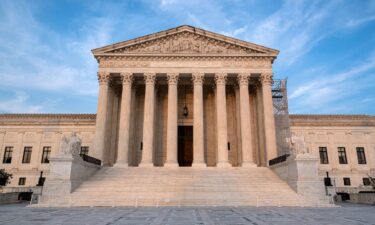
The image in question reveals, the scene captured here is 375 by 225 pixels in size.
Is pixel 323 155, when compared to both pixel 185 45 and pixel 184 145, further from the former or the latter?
pixel 185 45

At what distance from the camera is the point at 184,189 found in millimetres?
21438

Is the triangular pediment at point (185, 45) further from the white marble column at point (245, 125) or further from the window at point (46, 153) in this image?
the window at point (46, 153)

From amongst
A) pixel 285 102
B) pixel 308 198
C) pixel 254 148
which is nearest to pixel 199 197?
pixel 308 198

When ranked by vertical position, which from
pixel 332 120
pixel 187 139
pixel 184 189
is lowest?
pixel 184 189

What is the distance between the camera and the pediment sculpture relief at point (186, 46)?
31.7 meters

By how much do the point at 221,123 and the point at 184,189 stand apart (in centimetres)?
1032

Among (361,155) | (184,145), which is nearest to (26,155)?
(184,145)

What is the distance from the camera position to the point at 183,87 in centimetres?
3631

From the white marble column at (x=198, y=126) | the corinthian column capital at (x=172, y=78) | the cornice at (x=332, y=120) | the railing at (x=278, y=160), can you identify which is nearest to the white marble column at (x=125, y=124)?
the corinthian column capital at (x=172, y=78)

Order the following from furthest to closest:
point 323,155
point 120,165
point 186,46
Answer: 1. point 323,155
2. point 186,46
3. point 120,165

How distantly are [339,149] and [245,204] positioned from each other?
27370 millimetres

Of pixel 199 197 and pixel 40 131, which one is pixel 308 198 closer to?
pixel 199 197

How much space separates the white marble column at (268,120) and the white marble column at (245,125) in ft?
5.55

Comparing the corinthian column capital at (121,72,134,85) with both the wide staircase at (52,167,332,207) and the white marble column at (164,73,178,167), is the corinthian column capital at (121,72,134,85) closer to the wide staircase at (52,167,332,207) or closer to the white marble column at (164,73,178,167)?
the white marble column at (164,73,178,167)
